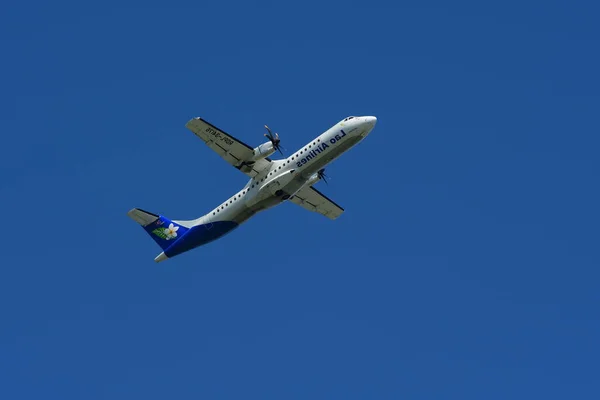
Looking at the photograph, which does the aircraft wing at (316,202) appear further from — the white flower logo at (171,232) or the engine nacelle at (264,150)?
the white flower logo at (171,232)

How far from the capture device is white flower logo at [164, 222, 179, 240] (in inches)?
1676

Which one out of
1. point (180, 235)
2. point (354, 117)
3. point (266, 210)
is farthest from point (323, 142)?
point (180, 235)

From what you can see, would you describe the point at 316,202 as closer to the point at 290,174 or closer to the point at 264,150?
the point at 290,174

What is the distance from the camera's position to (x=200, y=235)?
41656 mm

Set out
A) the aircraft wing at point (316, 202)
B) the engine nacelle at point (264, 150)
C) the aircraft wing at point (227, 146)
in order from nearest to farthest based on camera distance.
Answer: the aircraft wing at point (227, 146)
the engine nacelle at point (264, 150)
the aircraft wing at point (316, 202)

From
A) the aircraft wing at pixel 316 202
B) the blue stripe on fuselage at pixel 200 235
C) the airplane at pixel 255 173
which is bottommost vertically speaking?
the blue stripe on fuselage at pixel 200 235

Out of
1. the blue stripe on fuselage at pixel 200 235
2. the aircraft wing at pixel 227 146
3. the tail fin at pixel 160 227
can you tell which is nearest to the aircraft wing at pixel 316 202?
the aircraft wing at pixel 227 146

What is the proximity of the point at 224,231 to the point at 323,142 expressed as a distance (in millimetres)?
6497

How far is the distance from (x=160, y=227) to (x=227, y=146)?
19.3ft

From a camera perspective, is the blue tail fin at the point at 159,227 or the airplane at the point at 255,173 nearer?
the airplane at the point at 255,173

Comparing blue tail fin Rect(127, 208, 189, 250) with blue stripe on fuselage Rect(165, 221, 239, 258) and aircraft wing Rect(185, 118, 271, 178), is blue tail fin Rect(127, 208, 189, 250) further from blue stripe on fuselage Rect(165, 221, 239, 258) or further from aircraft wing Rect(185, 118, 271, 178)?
aircraft wing Rect(185, 118, 271, 178)

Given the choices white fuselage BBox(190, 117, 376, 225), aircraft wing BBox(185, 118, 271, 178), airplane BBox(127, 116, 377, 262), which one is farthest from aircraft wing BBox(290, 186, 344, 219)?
aircraft wing BBox(185, 118, 271, 178)

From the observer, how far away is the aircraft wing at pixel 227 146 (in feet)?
130

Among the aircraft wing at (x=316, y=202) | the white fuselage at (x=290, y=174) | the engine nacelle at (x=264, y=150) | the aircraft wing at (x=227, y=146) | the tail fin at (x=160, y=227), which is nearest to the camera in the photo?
the white fuselage at (x=290, y=174)
